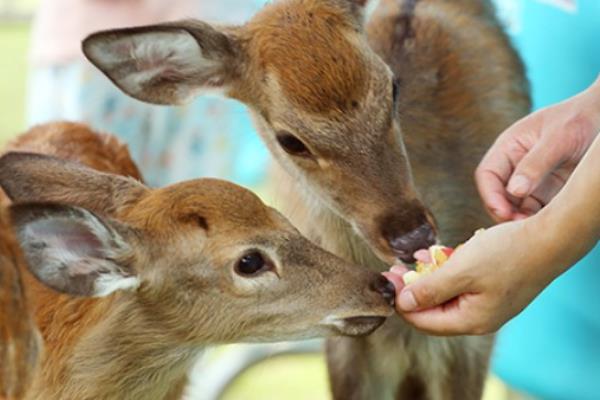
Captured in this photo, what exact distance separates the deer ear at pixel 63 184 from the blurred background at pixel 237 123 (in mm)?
1069

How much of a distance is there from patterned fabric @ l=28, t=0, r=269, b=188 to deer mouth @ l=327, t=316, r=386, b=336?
2.47 meters

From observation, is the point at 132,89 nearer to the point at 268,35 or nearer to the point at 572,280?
the point at 268,35

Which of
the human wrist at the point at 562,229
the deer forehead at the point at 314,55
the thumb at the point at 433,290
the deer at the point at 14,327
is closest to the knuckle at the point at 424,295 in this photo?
the thumb at the point at 433,290

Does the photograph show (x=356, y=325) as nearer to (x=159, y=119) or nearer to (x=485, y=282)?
(x=485, y=282)

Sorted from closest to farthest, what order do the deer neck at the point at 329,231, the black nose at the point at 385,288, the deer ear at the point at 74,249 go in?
1. the deer ear at the point at 74,249
2. the black nose at the point at 385,288
3. the deer neck at the point at 329,231

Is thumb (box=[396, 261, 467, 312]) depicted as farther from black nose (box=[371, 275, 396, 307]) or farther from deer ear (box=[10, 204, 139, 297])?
deer ear (box=[10, 204, 139, 297])

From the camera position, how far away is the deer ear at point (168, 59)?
385cm

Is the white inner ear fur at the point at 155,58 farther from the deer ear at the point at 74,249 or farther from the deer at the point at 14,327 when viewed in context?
the deer at the point at 14,327

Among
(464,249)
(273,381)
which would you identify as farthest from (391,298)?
(273,381)

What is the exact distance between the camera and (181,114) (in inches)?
253

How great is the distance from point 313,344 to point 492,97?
1.49 meters

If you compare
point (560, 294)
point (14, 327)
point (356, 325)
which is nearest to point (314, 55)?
point (356, 325)

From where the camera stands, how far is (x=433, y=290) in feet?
11.1

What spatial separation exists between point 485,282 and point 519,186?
1.26 ft
